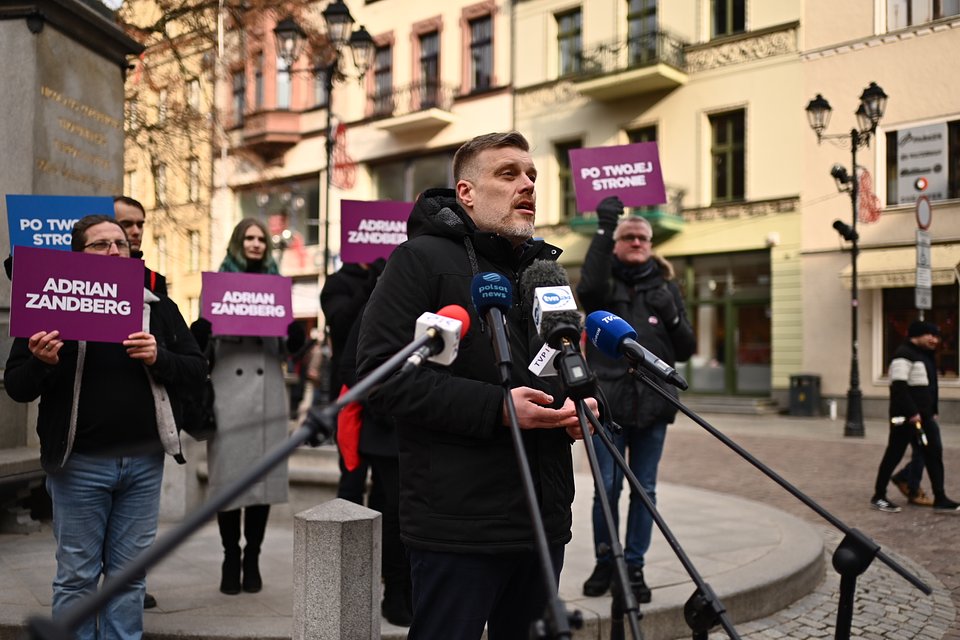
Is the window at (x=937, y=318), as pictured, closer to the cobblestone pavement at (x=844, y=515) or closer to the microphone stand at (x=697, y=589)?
the cobblestone pavement at (x=844, y=515)

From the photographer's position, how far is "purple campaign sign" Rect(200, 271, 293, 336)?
194 inches

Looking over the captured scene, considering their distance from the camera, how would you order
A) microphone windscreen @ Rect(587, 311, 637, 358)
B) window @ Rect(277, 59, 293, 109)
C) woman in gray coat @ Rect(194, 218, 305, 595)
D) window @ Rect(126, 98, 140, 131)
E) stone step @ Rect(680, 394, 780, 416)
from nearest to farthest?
microphone windscreen @ Rect(587, 311, 637, 358), woman in gray coat @ Rect(194, 218, 305, 595), window @ Rect(126, 98, 140, 131), stone step @ Rect(680, 394, 780, 416), window @ Rect(277, 59, 293, 109)

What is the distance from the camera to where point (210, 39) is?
1209cm

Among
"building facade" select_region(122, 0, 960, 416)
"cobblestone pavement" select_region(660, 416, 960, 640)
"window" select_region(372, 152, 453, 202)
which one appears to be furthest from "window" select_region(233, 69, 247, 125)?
"cobblestone pavement" select_region(660, 416, 960, 640)

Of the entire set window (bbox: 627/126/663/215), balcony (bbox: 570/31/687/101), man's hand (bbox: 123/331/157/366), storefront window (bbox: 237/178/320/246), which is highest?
balcony (bbox: 570/31/687/101)

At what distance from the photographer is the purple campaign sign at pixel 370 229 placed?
18.4 feet

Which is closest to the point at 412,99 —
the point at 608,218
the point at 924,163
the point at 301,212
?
the point at 301,212

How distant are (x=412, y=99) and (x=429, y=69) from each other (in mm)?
1126

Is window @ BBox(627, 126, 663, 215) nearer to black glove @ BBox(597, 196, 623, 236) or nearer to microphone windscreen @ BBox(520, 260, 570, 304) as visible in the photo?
black glove @ BBox(597, 196, 623, 236)

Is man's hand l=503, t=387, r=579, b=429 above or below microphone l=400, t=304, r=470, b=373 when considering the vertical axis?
below

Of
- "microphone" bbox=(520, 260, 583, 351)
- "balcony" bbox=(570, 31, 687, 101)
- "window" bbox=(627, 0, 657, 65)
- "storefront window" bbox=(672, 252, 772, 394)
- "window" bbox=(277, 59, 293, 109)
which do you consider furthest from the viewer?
"window" bbox=(277, 59, 293, 109)

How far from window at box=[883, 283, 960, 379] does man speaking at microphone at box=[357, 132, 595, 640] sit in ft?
46.5

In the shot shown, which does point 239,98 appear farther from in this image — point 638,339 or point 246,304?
point 638,339

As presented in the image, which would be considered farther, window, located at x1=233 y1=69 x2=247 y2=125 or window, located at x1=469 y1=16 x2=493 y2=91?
window, located at x1=233 y1=69 x2=247 y2=125
